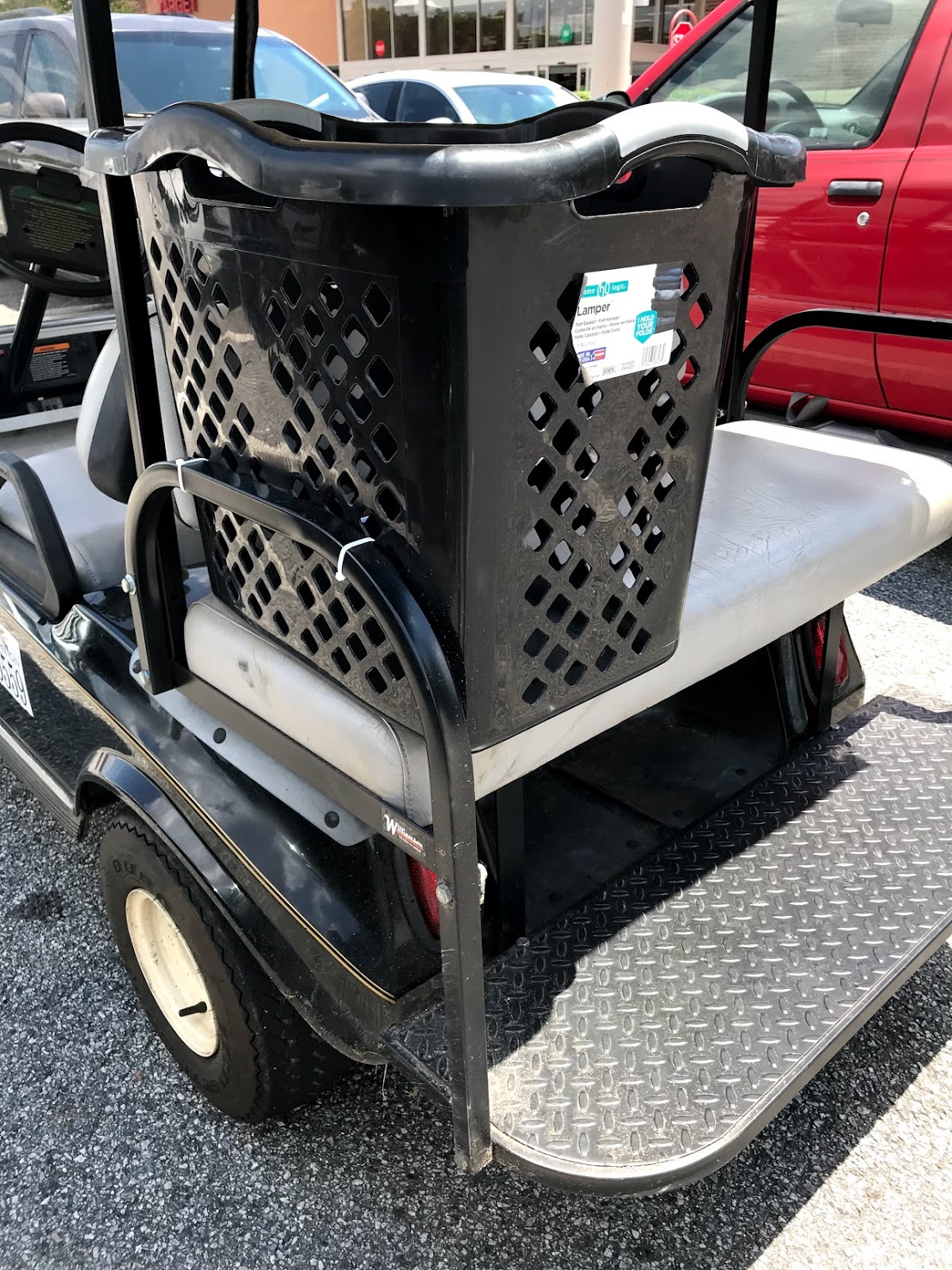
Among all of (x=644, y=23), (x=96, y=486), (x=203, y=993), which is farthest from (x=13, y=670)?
(x=644, y=23)

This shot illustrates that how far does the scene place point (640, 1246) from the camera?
1.63 metres

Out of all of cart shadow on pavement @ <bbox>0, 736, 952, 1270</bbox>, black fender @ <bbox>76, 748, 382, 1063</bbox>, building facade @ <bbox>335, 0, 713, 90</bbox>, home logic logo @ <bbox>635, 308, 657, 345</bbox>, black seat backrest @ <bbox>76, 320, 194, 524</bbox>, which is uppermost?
building facade @ <bbox>335, 0, 713, 90</bbox>

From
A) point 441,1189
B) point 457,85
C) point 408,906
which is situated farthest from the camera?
point 457,85

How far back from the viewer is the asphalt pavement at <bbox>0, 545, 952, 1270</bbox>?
163 cm

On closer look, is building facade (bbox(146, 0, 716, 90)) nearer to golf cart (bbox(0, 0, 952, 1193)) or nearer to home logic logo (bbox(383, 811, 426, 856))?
golf cart (bbox(0, 0, 952, 1193))

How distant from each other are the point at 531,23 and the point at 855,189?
2069 centimetres

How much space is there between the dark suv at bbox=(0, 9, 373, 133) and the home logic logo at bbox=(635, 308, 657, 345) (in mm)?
3357

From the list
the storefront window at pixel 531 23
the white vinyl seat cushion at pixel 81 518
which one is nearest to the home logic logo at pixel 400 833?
the white vinyl seat cushion at pixel 81 518

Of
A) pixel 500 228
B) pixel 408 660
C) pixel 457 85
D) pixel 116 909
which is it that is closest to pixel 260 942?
pixel 116 909

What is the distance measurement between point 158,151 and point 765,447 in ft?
5.33

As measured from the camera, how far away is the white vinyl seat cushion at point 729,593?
1.30 metres

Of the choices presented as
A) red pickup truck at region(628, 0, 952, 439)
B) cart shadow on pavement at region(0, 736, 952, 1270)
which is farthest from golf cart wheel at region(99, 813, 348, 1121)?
red pickup truck at region(628, 0, 952, 439)

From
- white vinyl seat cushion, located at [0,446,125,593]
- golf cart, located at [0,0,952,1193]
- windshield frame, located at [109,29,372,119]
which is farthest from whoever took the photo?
windshield frame, located at [109,29,372,119]

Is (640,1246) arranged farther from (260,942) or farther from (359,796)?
(359,796)
